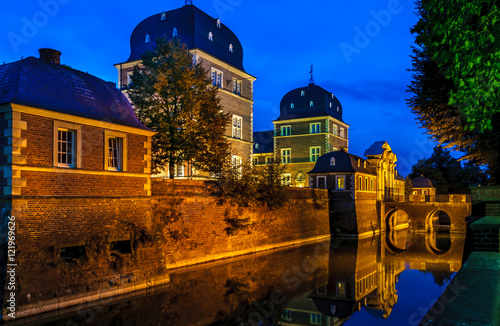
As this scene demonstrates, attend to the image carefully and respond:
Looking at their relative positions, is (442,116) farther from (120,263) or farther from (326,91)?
(326,91)

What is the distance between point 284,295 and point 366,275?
639cm

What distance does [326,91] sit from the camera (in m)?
54.6

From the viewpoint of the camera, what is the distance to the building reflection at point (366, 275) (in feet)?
42.4

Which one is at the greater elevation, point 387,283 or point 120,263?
point 120,263

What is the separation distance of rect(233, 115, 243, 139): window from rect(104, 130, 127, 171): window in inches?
830

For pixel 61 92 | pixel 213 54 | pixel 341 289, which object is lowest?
pixel 341 289

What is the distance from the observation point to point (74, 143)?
13.3 metres

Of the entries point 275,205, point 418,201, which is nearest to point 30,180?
point 275,205

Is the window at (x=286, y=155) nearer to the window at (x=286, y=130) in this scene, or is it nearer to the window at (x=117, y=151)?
the window at (x=286, y=130)

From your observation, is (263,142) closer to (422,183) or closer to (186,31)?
(422,183)

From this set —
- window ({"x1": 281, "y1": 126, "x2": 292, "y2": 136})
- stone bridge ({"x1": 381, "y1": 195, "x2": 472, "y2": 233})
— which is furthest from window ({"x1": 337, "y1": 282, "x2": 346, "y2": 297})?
window ({"x1": 281, "y1": 126, "x2": 292, "y2": 136})

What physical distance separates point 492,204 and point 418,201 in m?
32.9

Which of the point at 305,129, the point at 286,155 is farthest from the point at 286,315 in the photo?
the point at 286,155

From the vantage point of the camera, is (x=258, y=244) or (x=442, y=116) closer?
(x=442, y=116)
